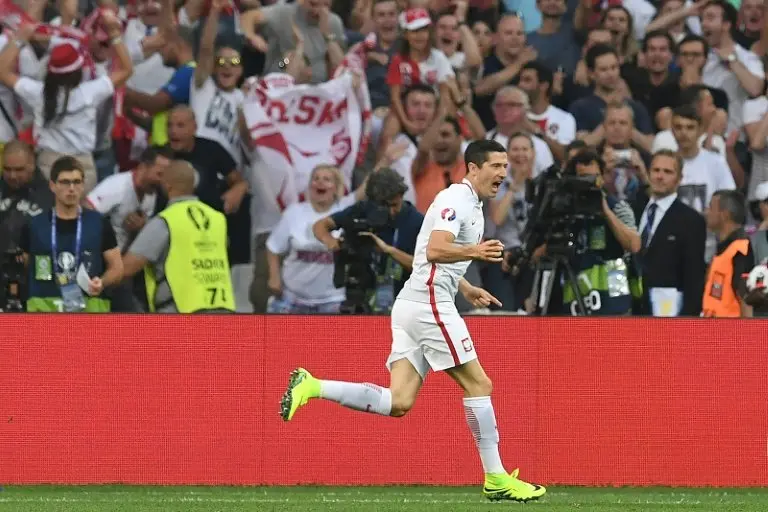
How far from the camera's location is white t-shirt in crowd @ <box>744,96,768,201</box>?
44.1ft

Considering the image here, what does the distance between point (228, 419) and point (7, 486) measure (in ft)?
5.17

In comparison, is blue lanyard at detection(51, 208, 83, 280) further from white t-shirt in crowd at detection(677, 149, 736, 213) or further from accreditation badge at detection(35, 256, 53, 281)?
white t-shirt in crowd at detection(677, 149, 736, 213)

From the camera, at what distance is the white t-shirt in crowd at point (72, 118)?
12.5m

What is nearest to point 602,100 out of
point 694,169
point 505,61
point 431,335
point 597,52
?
Answer: point 597,52

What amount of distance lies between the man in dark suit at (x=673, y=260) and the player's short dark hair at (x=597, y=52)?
6.41 ft

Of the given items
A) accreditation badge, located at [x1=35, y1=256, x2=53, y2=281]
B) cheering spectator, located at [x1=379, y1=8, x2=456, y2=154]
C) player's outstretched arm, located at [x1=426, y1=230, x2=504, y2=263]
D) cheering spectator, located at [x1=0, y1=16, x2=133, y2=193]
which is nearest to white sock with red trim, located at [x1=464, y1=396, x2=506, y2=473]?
player's outstretched arm, located at [x1=426, y1=230, x2=504, y2=263]

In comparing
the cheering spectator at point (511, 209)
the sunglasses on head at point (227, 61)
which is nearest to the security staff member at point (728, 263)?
the cheering spectator at point (511, 209)

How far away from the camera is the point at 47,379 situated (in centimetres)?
1008

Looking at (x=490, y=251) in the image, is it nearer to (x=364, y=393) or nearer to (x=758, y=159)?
(x=364, y=393)

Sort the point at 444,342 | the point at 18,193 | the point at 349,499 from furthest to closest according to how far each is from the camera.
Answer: the point at 18,193, the point at 349,499, the point at 444,342

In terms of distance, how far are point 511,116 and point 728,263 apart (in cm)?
265

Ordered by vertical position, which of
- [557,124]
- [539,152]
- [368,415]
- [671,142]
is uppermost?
[557,124]

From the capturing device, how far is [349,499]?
912 cm

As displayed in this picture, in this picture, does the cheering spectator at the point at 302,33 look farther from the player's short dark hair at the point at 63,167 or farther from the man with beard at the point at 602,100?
the player's short dark hair at the point at 63,167
